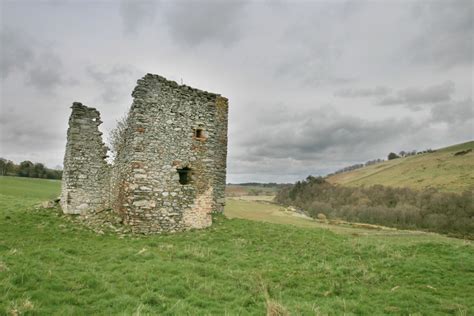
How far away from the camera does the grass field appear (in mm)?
6211

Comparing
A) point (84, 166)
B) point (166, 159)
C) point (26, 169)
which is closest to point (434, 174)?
point (166, 159)

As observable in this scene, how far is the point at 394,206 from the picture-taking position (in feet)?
185

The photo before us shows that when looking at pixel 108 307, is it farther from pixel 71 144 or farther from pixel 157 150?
pixel 71 144

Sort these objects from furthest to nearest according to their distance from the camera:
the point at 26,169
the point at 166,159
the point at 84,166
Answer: the point at 26,169, the point at 84,166, the point at 166,159

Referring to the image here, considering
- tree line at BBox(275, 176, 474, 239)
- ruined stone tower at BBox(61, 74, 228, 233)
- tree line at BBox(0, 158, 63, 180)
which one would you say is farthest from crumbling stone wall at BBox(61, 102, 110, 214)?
tree line at BBox(0, 158, 63, 180)

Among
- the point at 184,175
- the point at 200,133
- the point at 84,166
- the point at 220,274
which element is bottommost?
the point at 220,274

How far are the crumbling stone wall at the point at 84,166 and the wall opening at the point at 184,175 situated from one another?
3.81 metres

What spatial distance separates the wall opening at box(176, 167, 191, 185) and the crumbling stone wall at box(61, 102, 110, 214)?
381 cm

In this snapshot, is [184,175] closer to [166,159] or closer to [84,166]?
[166,159]

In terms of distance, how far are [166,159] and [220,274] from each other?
271 inches

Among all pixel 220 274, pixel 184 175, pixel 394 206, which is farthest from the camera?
pixel 394 206

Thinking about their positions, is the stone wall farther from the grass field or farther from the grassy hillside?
the grassy hillside

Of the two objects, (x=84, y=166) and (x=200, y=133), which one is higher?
(x=200, y=133)

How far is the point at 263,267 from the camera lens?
9.18 meters
